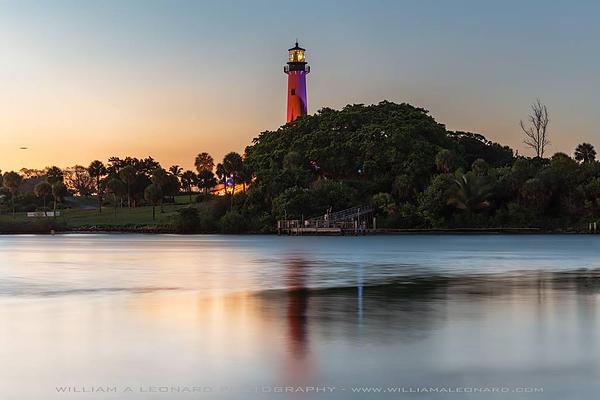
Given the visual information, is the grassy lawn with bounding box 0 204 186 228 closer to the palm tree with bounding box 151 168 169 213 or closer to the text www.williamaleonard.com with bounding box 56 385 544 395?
the palm tree with bounding box 151 168 169 213

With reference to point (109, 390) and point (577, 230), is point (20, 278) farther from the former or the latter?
point (577, 230)

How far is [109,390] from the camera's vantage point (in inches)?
409

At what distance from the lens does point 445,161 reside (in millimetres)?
108812

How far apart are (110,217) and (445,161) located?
85.2m

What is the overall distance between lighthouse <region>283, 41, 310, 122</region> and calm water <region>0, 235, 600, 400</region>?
363 ft

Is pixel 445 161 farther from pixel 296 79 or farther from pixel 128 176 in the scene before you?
pixel 128 176

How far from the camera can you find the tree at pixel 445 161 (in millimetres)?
108875

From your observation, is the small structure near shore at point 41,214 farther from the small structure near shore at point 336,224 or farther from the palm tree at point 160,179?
the small structure near shore at point 336,224

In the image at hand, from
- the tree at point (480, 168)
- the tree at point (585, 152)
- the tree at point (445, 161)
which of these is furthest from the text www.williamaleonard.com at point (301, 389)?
the tree at point (585, 152)

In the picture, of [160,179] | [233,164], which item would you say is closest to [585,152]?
[233,164]

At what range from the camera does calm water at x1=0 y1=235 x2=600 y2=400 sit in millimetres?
10641

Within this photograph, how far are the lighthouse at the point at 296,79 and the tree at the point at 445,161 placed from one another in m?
34.5

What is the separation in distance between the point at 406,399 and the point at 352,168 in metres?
110

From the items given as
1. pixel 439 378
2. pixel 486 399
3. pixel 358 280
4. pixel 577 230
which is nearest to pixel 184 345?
pixel 439 378
